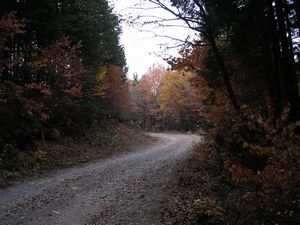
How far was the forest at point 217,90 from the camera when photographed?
6.86 m

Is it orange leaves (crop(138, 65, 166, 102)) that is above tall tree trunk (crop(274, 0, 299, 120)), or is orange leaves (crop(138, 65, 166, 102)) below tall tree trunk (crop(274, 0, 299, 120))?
above

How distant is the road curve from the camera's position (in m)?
9.29

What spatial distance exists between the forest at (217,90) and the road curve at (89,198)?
6.00 feet

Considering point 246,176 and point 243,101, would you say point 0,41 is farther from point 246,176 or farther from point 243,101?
point 246,176

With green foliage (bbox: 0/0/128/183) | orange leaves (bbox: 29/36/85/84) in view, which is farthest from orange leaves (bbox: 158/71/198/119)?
orange leaves (bbox: 29/36/85/84)

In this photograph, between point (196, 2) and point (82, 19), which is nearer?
point (196, 2)

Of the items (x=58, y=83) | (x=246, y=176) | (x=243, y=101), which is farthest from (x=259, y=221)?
(x=58, y=83)

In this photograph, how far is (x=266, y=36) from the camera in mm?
10633

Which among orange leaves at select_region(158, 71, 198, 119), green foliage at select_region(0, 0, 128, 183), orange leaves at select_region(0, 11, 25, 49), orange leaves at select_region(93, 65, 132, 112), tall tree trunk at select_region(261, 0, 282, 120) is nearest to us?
tall tree trunk at select_region(261, 0, 282, 120)

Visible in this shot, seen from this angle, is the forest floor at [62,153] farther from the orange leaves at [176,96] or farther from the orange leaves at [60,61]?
the orange leaves at [176,96]

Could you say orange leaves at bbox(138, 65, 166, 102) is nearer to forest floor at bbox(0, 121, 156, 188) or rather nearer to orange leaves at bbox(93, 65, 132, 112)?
orange leaves at bbox(93, 65, 132, 112)

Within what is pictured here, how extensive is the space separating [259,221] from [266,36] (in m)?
5.86

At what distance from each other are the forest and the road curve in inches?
72.0

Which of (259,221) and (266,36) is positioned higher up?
(266,36)
